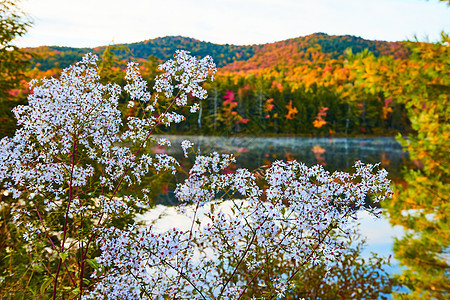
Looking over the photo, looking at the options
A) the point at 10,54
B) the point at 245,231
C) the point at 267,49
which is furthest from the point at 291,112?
the point at 267,49

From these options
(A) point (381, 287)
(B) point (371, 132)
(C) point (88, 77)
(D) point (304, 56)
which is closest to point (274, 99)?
(B) point (371, 132)

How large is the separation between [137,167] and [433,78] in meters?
6.00

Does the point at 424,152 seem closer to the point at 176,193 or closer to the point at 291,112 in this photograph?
the point at 176,193

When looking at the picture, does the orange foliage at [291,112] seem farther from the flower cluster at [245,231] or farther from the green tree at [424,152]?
the flower cluster at [245,231]

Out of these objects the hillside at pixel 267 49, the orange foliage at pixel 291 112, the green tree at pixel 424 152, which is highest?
the hillside at pixel 267 49

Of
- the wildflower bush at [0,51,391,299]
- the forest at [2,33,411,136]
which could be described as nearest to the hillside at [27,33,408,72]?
the forest at [2,33,411,136]

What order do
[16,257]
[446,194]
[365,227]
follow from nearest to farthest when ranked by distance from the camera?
[446,194]
[16,257]
[365,227]

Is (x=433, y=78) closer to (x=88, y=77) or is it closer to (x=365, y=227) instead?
(x=88, y=77)

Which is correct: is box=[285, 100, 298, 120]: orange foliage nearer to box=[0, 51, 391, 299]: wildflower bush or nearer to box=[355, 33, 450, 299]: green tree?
box=[355, 33, 450, 299]: green tree

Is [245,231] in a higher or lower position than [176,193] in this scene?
lower

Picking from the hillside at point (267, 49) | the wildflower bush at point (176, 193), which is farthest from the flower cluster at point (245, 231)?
the hillside at point (267, 49)

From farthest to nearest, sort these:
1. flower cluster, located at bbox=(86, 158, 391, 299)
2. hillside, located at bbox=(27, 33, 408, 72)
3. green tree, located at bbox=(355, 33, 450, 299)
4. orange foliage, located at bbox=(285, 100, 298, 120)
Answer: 1. hillside, located at bbox=(27, 33, 408, 72)
2. orange foliage, located at bbox=(285, 100, 298, 120)
3. green tree, located at bbox=(355, 33, 450, 299)
4. flower cluster, located at bbox=(86, 158, 391, 299)

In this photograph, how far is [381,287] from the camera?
7.85 m

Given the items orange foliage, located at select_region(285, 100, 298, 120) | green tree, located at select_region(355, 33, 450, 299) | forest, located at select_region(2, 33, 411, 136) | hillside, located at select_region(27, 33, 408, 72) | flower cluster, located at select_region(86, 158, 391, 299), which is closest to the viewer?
flower cluster, located at select_region(86, 158, 391, 299)
